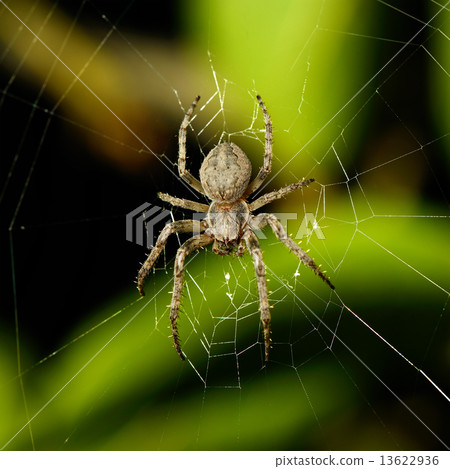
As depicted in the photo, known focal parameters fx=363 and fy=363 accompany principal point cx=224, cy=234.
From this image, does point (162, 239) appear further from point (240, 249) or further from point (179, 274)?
point (240, 249)

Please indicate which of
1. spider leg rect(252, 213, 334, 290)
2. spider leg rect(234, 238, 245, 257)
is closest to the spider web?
spider leg rect(252, 213, 334, 290)

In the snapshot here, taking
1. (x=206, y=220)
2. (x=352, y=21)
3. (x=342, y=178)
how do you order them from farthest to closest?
(x=206, y=220), (x=342, y=178), (x=352, y=21)

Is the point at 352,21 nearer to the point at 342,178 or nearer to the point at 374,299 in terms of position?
the point at 342,178

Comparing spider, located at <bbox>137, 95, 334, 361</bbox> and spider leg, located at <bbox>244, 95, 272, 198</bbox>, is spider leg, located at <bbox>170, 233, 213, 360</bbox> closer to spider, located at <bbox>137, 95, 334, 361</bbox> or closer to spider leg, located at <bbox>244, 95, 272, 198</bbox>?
spider, located at <bbox>137, 95, 334, 361</bbox>

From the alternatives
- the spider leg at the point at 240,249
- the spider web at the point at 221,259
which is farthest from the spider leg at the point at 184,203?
the spider leg at the point at 240,249

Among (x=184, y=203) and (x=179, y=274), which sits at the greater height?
(x=184, y=203)

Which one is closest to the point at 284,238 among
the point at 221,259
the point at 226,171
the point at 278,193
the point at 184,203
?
the point at 278,193

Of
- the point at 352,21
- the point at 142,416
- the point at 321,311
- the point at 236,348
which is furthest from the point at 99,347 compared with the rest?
the point at 352,21
